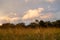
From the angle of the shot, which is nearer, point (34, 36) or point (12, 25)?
point (34, 36)

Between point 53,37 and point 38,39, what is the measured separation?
2.40 feet

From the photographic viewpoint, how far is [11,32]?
11039 mm

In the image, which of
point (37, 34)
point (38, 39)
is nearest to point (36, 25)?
point (37, 34)

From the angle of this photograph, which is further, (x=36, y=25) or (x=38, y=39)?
(x=36, y=25)

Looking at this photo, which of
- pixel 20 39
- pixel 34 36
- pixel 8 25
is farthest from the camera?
pixel 8 25

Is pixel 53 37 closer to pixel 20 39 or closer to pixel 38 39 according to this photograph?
pixel 38 39

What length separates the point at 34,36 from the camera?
10617 mm

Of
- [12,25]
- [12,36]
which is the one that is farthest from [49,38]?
[12,25]

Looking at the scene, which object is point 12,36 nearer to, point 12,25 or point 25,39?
point 25,39

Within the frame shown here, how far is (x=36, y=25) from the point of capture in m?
14.5

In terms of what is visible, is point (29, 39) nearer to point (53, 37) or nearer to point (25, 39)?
point (25, 39)

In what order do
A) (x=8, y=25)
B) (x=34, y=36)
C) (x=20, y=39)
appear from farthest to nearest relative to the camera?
(x=8, y=25) < (x=34, y=36) < (x=20, y=39)

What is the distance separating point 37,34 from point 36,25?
3.59m

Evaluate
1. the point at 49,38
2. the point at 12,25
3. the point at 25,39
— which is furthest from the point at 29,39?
the point at 12,25
